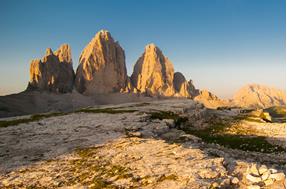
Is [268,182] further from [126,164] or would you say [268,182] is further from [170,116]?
[170,116]

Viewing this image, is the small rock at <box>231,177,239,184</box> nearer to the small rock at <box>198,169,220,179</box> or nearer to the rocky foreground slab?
the rocky foreground slab

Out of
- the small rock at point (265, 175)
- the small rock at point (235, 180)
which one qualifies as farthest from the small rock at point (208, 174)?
the small rock at point (265, 175)

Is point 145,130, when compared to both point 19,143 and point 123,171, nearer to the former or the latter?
point 19,143

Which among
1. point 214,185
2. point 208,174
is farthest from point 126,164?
point 214,185

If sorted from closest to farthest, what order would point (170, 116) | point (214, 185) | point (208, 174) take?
point (214, 185) < point (208, 174) < point (170, 116)

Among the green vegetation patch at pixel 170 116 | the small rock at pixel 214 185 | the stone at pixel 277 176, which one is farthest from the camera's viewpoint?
the green vegetation patch at pixel 170 116

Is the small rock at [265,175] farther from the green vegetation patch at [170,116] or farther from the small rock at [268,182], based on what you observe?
the green vegetation patch at [170,116]

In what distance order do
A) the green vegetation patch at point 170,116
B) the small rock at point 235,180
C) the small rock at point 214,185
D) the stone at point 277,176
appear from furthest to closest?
the green vegetation patch at point 170,116, the small rock at point 235,180, the stone at point 277,176, the small rock at point 214,185

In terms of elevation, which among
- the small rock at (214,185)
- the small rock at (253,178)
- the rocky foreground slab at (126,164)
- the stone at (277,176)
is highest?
the stone at (277,176)

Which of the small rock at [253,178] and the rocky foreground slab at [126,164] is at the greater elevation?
the small rock at [253,178]

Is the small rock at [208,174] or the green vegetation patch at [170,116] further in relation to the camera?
the green vegetation patch at [170,116]

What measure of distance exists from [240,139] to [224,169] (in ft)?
93.3

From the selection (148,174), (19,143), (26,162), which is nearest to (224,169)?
(148,174)

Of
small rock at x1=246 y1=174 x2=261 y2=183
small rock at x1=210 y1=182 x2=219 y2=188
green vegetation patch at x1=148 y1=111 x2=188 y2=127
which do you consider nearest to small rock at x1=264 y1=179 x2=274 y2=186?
small rock at x1=246 y1=174 x2=261 y2=183
